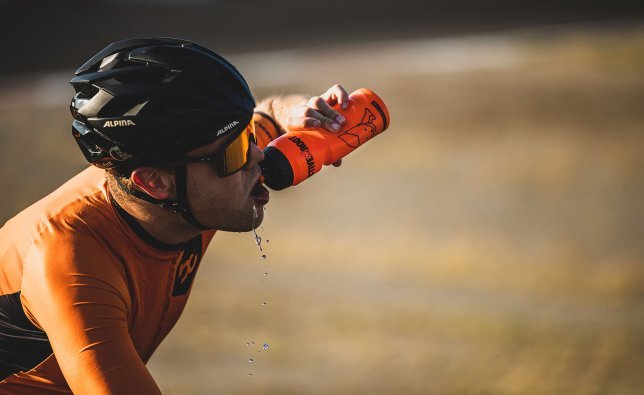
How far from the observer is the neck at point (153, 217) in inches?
130

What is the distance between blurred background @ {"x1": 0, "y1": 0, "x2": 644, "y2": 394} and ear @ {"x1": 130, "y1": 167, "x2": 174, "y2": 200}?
118 inches

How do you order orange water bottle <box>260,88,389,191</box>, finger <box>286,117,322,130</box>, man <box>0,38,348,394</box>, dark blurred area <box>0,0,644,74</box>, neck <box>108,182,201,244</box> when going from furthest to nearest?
dark blurred area <box>0,0,644,74</box>, finger <box>286,117,322,130</box>, orange water bottle <box>260,88,389,191</box>, neck <box>108,182,201,244</box>, man <box>0,38,348,394</box>

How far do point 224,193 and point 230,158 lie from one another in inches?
6.1

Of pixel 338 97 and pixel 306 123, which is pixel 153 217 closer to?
pixel 306 123

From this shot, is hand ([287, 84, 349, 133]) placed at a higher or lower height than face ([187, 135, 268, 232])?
higher

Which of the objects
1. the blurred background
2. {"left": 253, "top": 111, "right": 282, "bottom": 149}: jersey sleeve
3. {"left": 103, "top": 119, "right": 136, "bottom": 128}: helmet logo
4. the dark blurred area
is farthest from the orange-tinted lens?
the dark blurred area

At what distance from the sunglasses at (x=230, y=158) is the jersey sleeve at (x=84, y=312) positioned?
530 mm

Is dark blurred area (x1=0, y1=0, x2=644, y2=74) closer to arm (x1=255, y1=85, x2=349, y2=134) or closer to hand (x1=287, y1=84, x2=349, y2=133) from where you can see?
arm (x1=255, y1=85, x2=349, y2=134)

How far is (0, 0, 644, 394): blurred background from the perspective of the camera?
669 cm

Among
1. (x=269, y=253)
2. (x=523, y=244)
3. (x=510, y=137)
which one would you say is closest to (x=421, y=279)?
(x=523, y=244)

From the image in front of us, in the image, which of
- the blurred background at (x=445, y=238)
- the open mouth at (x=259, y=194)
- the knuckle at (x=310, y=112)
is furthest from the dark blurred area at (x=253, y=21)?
the open mouth at (x=259, y=194)

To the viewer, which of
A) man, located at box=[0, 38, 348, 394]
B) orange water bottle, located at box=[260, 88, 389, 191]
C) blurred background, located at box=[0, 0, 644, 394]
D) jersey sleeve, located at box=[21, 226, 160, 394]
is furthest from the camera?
blurred background, located at box=[0, 0, 644, 394]

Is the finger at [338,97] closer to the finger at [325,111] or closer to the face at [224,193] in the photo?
the finger at [325,111]

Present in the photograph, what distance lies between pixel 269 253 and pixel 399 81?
15.1 ft
